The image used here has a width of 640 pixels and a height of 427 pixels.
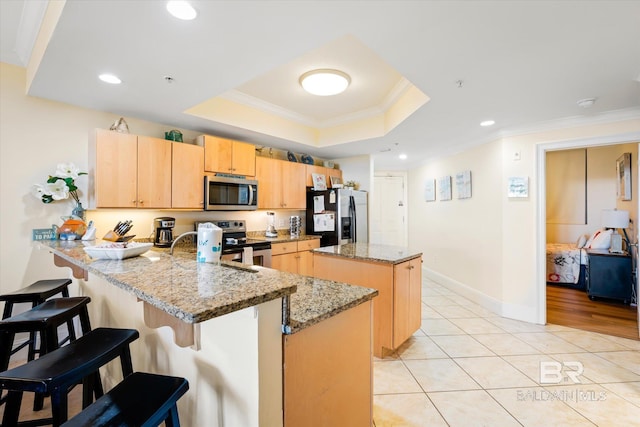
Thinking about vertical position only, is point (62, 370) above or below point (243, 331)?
below

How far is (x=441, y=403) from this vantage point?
187cm

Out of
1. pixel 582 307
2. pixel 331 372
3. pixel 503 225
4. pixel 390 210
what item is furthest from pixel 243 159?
pixel 582 307

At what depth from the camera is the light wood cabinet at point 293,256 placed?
3.63 m

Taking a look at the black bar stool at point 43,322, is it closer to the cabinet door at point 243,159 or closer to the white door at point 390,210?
the cabinet door at point 243,159

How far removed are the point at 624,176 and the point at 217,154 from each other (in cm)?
584

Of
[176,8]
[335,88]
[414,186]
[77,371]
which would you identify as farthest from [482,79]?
[414,186]

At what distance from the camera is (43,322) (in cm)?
142

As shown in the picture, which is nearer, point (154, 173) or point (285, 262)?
point (154, 173)

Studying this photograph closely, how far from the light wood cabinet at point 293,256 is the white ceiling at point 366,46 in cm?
198

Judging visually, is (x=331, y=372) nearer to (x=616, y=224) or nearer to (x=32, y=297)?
(x=32, y=297)

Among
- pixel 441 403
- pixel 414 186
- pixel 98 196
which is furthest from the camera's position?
pixel 414 186

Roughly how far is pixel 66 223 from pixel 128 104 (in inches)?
47.0

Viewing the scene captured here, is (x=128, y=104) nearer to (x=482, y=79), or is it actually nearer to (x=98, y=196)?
(x=98, y=196)

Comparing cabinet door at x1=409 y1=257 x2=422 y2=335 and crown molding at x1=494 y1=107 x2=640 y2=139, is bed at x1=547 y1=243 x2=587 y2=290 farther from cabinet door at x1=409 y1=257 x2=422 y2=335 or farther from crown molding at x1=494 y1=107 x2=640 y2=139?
cabinet door at x1=409 y1=257 x2=422 y2=335
